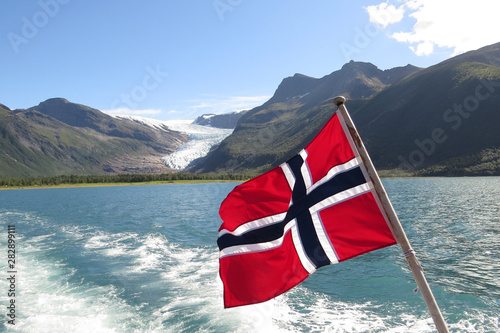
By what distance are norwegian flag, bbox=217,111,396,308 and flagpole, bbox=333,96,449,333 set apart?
0.49 metres

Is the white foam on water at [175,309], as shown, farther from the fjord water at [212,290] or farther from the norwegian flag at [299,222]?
the norwegian flag at [299,222]

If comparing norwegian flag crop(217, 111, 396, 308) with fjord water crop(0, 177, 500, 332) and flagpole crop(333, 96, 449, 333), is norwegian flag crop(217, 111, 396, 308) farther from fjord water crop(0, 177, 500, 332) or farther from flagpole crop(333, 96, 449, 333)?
fjord water crop(0, 177, 500, 332)

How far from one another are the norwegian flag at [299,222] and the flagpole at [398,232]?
49 centimetres

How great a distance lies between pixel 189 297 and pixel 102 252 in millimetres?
12670

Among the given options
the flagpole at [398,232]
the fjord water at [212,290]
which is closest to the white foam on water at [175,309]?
the fjord water at [212,290]

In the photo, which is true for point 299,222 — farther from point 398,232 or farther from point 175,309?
point 175,309

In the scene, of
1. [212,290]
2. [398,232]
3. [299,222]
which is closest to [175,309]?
[212,290]

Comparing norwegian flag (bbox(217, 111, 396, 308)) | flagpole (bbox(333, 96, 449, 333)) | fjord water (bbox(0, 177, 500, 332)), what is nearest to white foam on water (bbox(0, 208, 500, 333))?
fjord water (bbox(0, 177, 500, 332))

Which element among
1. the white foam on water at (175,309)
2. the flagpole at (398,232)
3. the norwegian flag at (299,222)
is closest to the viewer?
the flagpole at (398,232)

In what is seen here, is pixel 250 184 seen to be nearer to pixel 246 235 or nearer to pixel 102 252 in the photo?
pixel 246 235

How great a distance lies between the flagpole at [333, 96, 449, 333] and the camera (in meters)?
4.36

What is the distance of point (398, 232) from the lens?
461cm

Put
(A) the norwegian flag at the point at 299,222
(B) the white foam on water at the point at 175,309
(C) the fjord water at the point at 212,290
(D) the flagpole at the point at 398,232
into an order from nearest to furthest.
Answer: (D) the flagpole at the point at 398,232
(A) the norwegian flag at the point at 299,222
(B) the white foam on water at the point at 175,309
(C) the fjord water at the point at 212,290

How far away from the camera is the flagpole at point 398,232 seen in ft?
14.3
